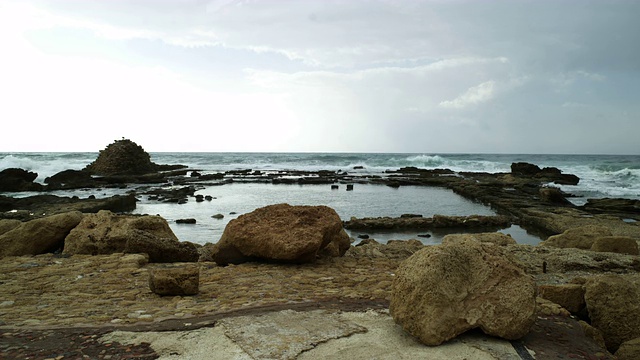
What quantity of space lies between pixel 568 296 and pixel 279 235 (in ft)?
13.1

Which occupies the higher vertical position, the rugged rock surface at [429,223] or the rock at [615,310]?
the rock at [615,310]

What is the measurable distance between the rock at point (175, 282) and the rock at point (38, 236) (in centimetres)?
436

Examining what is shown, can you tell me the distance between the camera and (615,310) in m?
4.64

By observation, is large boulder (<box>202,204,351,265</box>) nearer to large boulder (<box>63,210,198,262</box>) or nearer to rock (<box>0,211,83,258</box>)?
large boulder (<box>63,210,198,262</box>)

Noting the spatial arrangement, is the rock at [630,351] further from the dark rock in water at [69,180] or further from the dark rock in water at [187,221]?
the dark rock in water at [69,180]

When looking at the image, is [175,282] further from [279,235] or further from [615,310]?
[615,310]

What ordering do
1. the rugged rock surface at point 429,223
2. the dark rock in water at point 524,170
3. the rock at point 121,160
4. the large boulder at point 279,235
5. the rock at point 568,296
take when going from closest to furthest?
the rock at point 568,296, the large boulder at point 279,235, the rugged rock surface at point 429,223, the dark rock in water at point 524,170, the rock at point 121,160

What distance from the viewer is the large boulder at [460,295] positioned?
3.58 metres

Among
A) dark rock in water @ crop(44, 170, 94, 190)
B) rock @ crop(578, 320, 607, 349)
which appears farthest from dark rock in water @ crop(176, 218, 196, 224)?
dark rock in water @ crop(44, 170, 94, 190)

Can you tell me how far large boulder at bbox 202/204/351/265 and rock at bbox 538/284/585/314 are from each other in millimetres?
3199

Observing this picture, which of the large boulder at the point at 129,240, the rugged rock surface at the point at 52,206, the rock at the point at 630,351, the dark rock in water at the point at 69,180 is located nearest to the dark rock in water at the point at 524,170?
the rugged rock surface at the point at 52,206

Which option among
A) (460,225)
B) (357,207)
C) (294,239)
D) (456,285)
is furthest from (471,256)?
(357,207)

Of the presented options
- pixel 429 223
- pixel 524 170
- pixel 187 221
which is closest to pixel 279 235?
pixel 187 221

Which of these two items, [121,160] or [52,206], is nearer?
[52,206]
